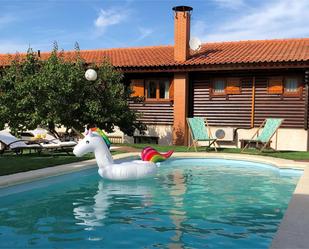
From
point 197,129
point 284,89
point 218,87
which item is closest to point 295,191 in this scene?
point 197,129

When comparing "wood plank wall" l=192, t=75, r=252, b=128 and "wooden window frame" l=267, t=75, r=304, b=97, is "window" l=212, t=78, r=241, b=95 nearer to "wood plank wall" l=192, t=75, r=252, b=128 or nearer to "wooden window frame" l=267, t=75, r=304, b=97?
"wood plank wall" l=192, t=75, r=252, b=128

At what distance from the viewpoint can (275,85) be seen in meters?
16.2

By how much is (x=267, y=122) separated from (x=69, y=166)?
7656 millimetres

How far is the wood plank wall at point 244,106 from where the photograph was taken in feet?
52.5

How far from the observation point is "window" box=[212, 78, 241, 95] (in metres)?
16.8

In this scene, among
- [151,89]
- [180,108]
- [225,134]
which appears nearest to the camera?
[225,134]

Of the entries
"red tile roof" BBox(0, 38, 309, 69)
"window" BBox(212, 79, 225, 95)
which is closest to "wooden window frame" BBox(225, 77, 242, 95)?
"window" BBox(212, 79, 225, 95)

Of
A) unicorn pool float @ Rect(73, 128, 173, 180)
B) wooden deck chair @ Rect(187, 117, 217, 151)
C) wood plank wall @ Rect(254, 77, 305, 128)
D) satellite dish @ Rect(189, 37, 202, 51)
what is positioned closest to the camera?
unicorn pool float @ Rect(73, 128, 173, 180)

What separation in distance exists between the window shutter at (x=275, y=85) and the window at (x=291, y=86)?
24cm

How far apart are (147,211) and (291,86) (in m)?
11.7

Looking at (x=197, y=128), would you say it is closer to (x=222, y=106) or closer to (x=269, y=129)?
(x=269, y=129)

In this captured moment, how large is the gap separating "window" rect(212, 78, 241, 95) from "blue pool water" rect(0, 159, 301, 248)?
7403 millimetres

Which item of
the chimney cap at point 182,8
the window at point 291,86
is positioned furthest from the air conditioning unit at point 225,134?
the chimney cap at point 182,8

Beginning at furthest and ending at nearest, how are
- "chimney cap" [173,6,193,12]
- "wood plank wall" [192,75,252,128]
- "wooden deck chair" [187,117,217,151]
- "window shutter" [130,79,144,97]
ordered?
1. "window shutter" [130,79,144,97]
2. "chimney cap" [173,6,193,12]
3. "wood plank wall" [192,75,252,128]
4. "wooden deck chair" [187,117,217,151]
